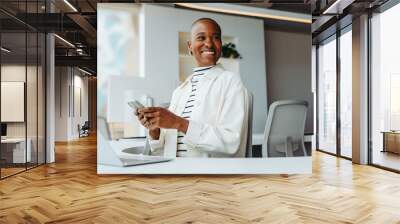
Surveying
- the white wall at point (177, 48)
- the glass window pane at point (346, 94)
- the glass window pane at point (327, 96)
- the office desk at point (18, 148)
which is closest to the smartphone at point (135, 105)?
the white wall at point (177, 48)

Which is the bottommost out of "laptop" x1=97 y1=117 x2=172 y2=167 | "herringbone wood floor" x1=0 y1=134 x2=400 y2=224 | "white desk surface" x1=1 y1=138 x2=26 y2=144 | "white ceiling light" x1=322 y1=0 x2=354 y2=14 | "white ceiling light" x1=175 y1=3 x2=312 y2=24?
"herringbone wood floor" x1=0 y1=134 x2=400 y2=224

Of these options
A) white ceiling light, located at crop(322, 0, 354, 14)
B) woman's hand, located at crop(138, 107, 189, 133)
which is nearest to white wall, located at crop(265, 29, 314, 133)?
white ceiling light, located at crop(322, 0, 354, 14)

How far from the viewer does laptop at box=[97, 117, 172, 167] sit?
246 inches

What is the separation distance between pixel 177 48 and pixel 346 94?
15.5ft

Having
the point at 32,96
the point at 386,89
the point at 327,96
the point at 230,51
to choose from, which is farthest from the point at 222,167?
the point at 327,96

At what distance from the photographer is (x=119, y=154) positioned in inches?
249

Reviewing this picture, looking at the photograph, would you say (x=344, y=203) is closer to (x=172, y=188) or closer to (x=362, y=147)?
(x=172, y=188)

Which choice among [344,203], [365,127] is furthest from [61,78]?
[344,203]

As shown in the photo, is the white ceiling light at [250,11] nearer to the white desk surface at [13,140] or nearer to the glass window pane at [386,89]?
the glass window pane at [386,89]

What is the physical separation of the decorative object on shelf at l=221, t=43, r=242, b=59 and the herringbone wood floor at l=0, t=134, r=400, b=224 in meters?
2.01

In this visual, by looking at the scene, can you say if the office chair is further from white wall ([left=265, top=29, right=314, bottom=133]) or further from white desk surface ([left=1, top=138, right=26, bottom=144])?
white desk surface ([left=1, top=138, right=26, bottom=144])

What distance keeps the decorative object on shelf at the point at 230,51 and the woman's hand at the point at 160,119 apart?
1267 millimetres

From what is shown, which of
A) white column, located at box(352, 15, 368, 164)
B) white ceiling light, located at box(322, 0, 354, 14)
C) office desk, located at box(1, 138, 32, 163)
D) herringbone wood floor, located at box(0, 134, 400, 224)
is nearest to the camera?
herringbone wood floor, located at box(0, 134, 400, 224)

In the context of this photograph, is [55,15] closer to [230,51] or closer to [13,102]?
[13,102]
